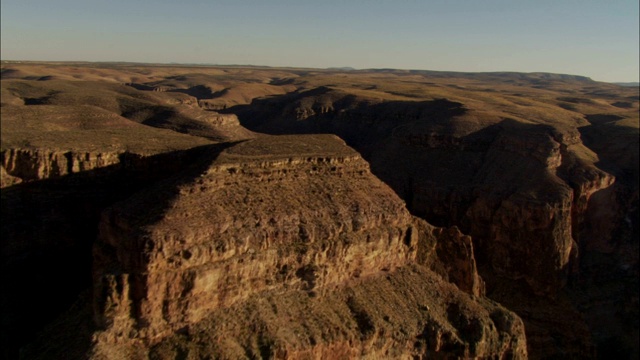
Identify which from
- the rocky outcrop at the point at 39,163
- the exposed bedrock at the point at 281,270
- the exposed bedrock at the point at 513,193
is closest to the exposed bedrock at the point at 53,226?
the rocky outcrop at the point at 39,163

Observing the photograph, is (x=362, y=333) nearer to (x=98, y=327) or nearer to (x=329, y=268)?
(x=329, y=268)

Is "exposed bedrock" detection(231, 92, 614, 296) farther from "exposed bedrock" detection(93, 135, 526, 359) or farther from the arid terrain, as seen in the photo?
"exposed bedrock" detection(93, 135, 526, 359)

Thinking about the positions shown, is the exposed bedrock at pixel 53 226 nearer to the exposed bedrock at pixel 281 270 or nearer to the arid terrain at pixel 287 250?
the arid terrain at pixel 287 250

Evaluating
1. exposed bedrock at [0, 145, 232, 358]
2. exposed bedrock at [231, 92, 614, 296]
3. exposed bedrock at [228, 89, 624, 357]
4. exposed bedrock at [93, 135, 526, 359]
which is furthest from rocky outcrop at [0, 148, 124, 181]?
exposed bedrock at [231, 92, 614, 296]

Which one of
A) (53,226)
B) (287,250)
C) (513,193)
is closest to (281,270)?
(287,250)

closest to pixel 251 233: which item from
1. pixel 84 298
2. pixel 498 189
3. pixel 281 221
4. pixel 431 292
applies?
pixel 281 221

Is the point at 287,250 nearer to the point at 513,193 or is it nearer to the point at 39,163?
the point at 39,163
